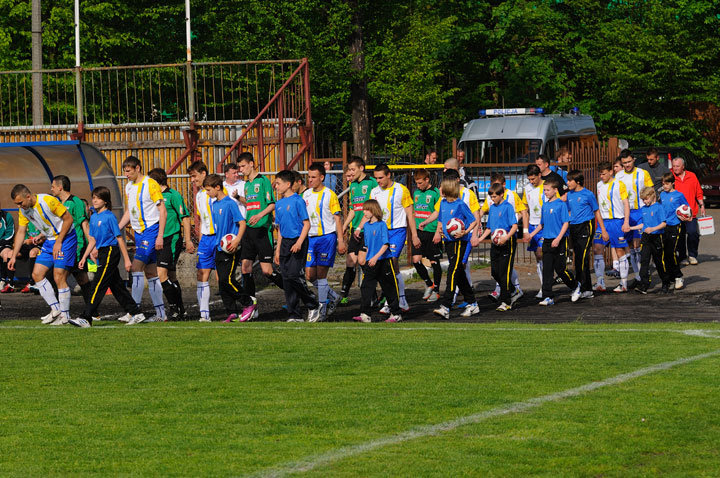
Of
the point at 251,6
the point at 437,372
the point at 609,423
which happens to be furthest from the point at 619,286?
the point at 251,6

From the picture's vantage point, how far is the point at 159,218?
1361 cm

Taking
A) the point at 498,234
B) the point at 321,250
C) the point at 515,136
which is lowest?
the point at 321,250

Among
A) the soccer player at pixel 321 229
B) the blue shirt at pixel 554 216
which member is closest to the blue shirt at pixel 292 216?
the soccer player at pixel 321 229

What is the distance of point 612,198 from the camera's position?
1653 centimetres

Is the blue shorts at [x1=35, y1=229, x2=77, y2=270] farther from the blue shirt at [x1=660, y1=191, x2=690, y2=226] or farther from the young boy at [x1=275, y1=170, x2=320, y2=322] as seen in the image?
the blue shirt at [x1=660, y1=191, x2=690, y2=226]

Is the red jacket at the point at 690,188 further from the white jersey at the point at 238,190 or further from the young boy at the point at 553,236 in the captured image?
the white jersey at the point at 238,190

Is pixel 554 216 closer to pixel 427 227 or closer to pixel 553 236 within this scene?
pixel 553 236

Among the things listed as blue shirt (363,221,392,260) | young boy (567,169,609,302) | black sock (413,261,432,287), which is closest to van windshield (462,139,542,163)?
young boy (567,169,609,302)

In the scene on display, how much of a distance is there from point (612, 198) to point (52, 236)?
7.94 metres

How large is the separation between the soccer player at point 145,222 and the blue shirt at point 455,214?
336cm

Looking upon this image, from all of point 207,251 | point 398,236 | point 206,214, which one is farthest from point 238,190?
point 398,236

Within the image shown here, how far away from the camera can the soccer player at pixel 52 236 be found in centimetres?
1288

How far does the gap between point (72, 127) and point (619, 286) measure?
1162 cm

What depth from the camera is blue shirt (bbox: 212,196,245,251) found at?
13367 mm
